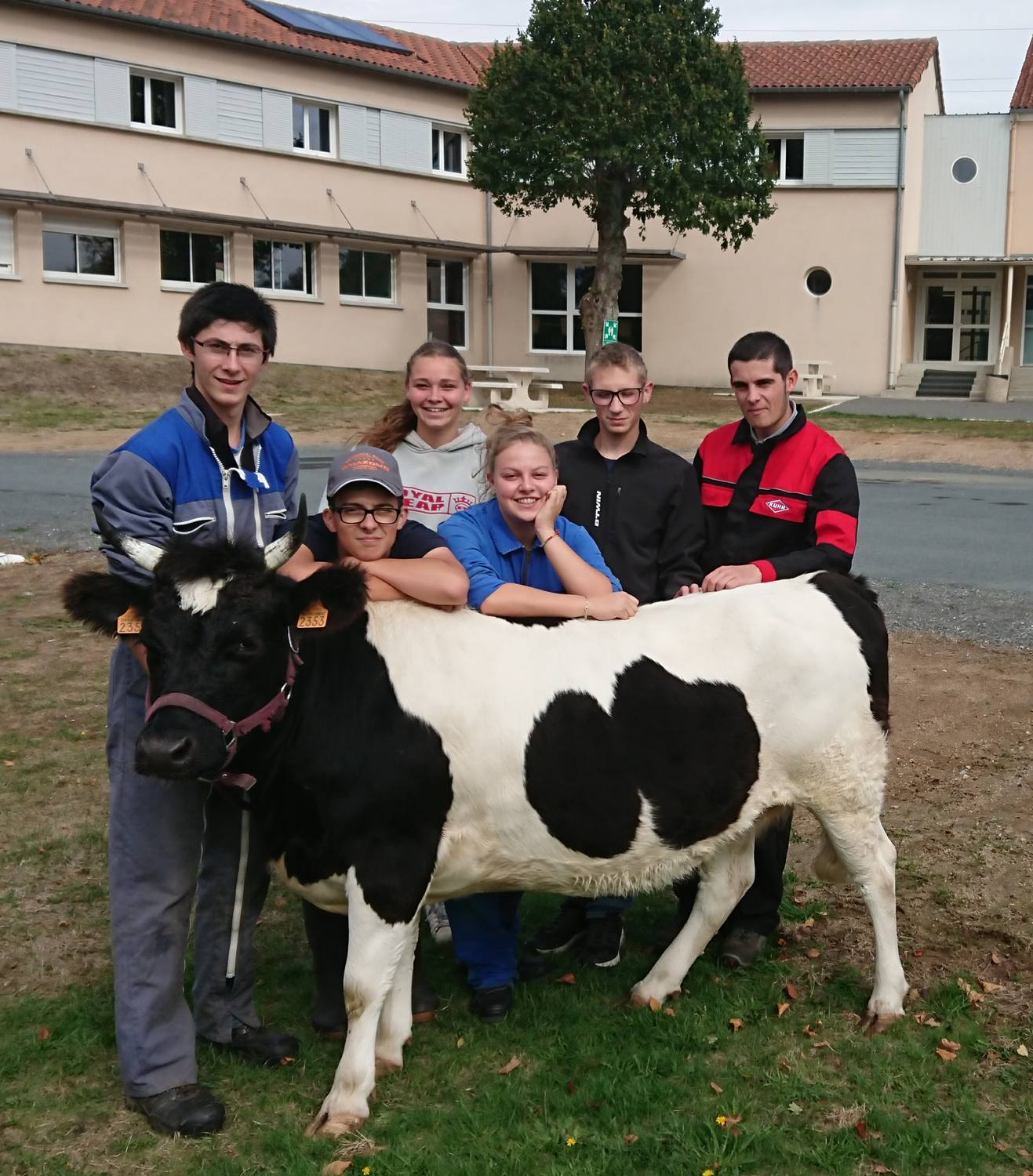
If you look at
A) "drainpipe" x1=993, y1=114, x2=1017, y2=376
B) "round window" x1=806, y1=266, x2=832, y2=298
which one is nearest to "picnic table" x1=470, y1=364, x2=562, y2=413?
"round window" x1=806, y1=266, x2=832, y2=298

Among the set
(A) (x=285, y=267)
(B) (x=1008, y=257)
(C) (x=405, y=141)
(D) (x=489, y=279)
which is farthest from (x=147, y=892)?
(B) (x=1008, y=257)

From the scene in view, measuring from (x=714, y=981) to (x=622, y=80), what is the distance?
27290mm

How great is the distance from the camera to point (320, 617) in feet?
12.0

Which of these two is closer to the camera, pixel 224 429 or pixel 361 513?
pixel 224 429

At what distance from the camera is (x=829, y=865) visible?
4648 mm

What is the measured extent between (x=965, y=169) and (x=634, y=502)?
3559 centimetres

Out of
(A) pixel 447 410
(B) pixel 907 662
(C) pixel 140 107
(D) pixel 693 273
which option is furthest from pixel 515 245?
(A) pixel 447 410

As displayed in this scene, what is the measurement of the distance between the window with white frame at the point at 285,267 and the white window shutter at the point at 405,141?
341 centimetres

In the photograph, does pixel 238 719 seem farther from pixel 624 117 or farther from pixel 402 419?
pixel 624 117

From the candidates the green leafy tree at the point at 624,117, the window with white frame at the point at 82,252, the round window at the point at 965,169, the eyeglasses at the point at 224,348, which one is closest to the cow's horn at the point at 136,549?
the eyeglasses at the point at 224,348

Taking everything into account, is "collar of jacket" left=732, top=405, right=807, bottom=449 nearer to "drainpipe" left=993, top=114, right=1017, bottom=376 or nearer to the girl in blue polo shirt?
the girl in blue polo shirt

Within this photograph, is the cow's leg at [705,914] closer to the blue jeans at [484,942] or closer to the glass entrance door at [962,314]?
the blue jeans at [484,942]

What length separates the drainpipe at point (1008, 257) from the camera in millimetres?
33875

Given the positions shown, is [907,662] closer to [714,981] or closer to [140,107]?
[714,981]
